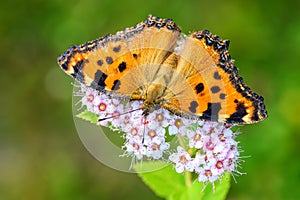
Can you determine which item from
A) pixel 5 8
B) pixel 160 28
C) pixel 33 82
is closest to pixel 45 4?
pixel 5 8

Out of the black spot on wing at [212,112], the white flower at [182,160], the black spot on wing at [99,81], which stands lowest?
the white flower at [182,160]

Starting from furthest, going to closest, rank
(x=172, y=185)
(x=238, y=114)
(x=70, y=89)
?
(x=70, y=89) < (x=172, y=185) < (x=238, y=114)

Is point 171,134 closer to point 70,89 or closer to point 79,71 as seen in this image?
point 79,71

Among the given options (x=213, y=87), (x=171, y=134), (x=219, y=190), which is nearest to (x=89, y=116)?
(x=171, y=134)

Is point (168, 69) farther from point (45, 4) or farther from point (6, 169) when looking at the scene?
point (6, 169)

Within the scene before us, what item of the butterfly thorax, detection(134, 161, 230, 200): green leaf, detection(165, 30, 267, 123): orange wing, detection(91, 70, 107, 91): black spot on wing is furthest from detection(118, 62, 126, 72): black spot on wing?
detection(134, 161, 230, 200): green leaf

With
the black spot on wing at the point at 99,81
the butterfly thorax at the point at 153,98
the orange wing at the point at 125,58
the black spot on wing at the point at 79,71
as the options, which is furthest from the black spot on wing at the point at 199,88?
the black spot on wing at the point at 79,71

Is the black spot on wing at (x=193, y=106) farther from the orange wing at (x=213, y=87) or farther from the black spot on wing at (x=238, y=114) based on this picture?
the black spot on wing at (x=238, y=114)
